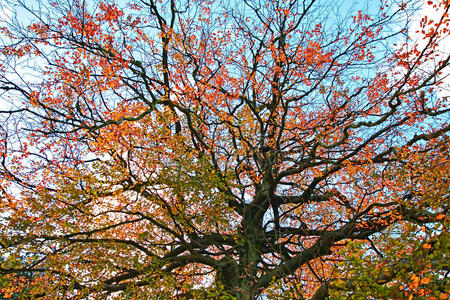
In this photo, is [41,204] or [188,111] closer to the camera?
[41,204]

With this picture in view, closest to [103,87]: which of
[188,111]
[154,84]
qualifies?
[154,84]

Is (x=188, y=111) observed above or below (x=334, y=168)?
above

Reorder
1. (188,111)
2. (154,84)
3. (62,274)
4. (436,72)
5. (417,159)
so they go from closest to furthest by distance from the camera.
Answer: (436,72), (417,159), (62,274), (188,111), (154,84)

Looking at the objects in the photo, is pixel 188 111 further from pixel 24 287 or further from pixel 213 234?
pixel 24 287

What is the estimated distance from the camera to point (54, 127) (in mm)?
8883

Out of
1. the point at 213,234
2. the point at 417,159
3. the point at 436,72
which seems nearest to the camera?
the point at 436,72

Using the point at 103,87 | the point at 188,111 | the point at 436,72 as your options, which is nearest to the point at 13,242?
the point at 103,87

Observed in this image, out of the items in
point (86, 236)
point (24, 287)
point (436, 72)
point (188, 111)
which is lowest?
point (24, 287)

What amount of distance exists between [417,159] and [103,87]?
10.8m

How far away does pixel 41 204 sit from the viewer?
26.9ft

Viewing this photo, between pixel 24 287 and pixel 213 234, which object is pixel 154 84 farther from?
pixel 24 287

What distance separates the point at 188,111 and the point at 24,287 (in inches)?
297

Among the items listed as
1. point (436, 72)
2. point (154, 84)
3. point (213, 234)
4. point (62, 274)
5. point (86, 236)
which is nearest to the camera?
point (436, 72)

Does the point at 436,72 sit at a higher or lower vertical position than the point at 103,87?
lower
